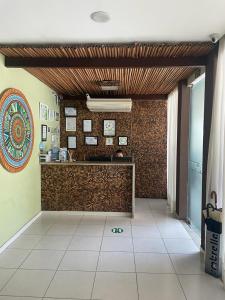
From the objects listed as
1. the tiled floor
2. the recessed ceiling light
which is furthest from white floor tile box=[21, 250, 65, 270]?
the recessed ceiling light

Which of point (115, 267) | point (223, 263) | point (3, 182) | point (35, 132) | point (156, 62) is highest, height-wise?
point (156, 62)

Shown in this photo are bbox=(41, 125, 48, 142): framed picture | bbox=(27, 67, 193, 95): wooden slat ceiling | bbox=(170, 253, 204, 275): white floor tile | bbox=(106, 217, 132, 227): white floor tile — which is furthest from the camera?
bbox=(41, 125, 48, 142): framed picture

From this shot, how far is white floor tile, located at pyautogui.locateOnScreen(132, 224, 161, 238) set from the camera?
11.3 feet

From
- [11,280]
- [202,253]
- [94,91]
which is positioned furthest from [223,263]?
[94,91]

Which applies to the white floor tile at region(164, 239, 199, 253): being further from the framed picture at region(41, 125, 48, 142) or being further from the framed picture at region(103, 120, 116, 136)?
the framed picture at region(103, 120, 116, 136)

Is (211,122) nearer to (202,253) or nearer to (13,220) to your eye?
(202,253)

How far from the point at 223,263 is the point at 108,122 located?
3937 millimetres

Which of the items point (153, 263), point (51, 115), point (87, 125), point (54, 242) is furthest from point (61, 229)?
point (87, 125)

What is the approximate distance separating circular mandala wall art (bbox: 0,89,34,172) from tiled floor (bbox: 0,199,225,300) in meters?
1.09

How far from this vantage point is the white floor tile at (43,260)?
8.48 ft

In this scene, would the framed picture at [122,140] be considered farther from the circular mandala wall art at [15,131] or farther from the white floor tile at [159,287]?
the white floor tile at [159,287]

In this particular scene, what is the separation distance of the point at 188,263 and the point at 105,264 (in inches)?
36.7

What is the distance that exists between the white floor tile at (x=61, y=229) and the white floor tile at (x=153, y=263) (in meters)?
1.17

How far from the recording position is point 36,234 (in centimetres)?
347
